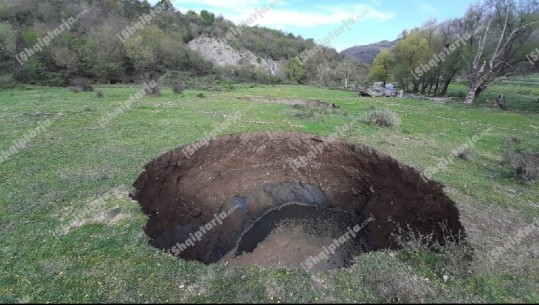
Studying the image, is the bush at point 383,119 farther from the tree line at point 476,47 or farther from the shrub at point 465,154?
the tree line at point 476,47

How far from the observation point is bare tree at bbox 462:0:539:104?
107ft

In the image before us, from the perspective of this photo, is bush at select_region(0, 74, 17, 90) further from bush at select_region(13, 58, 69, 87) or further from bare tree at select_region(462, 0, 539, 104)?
bare tree at select_region(462, 0, 539, 104)

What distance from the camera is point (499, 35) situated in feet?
113

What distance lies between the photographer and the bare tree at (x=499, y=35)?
1280 inches

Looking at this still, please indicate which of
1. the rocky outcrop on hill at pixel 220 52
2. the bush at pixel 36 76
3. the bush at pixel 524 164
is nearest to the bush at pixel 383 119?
the bush at pixel 524 164

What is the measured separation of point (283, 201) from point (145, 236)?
9.77 m

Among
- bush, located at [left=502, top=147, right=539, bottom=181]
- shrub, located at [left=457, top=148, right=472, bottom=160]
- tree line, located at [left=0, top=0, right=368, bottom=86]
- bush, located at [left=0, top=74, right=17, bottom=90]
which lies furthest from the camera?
tree line, located at [left=0, top=0, right=368, bottom=86]

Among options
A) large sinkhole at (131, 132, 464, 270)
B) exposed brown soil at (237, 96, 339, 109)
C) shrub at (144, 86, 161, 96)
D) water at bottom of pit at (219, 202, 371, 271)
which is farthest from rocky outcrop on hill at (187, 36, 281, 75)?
water at bottom of pit at (219, 202, 371, 271)

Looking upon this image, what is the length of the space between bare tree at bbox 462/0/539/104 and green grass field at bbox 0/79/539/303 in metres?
16.2

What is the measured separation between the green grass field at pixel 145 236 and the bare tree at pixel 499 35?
639 inches

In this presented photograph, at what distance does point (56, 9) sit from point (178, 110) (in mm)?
63602

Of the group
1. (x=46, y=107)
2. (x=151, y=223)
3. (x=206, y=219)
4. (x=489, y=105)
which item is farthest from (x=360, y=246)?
(x=489, y=105)

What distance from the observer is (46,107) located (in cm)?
2348

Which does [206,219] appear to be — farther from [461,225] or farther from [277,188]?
[461,225]
